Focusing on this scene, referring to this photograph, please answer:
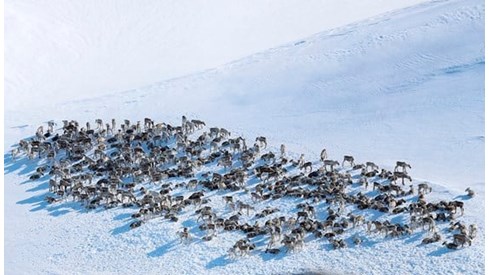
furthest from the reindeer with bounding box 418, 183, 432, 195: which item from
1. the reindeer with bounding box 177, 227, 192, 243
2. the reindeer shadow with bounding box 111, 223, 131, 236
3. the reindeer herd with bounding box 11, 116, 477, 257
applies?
the reindeer shadow with bounding box 111, 223, 131, 236

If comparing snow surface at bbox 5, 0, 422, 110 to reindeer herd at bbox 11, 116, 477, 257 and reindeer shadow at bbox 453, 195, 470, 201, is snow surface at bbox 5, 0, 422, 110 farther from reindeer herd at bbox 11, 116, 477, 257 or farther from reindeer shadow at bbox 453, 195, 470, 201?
reindeer shadow at bbox 453, 195, 470, 201

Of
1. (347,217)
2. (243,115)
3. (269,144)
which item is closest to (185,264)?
(347,217)

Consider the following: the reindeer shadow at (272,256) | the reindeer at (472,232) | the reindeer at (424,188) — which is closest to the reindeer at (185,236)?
the reindeer shadow at (272,256)

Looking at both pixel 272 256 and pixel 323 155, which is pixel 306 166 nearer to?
pixel 323 155

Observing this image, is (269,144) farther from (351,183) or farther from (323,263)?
(323,263)

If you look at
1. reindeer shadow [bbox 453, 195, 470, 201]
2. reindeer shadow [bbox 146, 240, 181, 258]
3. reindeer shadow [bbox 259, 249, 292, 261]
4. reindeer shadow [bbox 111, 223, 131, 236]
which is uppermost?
reindeer shadow [bbox 111, 223, 131, 236]

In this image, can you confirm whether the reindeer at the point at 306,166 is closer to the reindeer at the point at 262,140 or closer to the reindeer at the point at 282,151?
the reindeer at the point at 282,151
